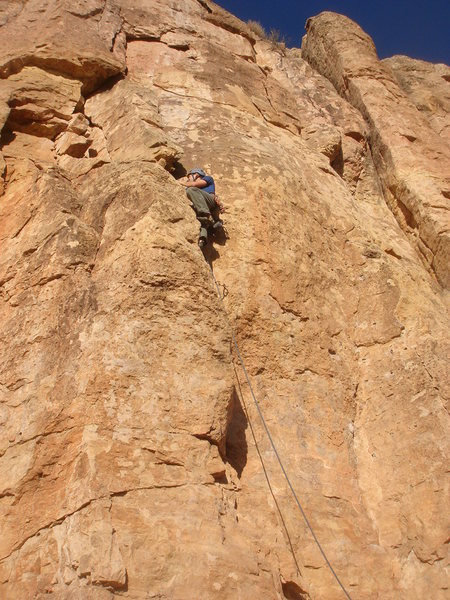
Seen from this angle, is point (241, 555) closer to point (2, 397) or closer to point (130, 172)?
point (2, 397)

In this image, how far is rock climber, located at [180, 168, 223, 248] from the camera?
6555 millimetres

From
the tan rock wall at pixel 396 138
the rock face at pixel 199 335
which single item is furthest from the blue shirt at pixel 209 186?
the tan rock wall at pixel 396 138

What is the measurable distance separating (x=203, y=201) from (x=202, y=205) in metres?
0.07

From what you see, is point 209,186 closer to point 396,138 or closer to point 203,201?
point 203,201

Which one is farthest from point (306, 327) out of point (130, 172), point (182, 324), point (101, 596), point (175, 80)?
point (175, 80)

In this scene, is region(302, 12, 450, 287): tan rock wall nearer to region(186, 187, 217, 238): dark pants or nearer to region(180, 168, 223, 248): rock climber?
region(180, 168, 223, 248): rock climber

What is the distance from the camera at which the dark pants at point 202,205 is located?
258 inches

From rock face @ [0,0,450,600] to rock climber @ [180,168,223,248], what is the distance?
249mm

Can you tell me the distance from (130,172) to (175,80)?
3.67 metres

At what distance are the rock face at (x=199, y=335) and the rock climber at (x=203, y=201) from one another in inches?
9.8

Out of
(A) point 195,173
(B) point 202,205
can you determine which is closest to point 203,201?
(B) point 202,205

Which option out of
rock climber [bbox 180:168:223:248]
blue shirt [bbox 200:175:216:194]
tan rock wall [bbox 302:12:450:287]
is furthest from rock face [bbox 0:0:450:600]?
blue shirt [bbox 200:175:216:194]

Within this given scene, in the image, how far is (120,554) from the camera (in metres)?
3.77

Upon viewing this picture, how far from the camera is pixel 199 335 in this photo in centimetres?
517
